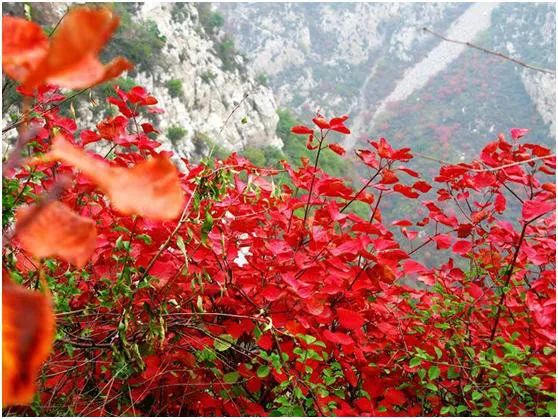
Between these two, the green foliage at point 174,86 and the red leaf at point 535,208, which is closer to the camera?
the red leaf at point 535,208

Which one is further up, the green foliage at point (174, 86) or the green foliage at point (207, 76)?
the green foliage at point (207, 76)

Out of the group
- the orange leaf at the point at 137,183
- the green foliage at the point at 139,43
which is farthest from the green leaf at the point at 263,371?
the green foliage at the point at 139,43

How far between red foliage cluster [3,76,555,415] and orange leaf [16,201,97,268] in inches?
18.3

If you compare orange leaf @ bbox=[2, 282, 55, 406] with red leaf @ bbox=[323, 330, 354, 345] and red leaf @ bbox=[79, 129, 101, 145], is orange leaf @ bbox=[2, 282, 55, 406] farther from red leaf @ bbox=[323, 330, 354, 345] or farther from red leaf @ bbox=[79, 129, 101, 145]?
red leaf @ bbox=[79, 129, 101, 145]

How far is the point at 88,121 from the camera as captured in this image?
8523 millimetres

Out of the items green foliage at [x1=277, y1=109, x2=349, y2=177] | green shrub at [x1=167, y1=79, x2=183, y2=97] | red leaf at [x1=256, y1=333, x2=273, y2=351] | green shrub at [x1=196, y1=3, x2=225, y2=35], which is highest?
green shrub at [x1=196, y1=3, x2=225, y2=35]

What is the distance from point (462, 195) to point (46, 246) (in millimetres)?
1146

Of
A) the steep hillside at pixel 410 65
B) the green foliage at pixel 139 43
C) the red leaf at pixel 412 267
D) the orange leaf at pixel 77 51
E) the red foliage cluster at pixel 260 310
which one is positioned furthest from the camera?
the steep hillside at pixel 410 65

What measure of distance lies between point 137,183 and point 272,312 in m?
0.70

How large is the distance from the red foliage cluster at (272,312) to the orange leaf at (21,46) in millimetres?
494

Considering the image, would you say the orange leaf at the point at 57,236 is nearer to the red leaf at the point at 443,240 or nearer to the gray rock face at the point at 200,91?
the red leaf at the point at 443,240

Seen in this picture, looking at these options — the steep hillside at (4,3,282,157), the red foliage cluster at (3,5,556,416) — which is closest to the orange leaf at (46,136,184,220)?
the red foliage cluster at (3,5,556,416)

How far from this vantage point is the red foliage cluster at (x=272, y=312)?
83cm

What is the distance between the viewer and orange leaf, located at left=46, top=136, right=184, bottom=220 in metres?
0.19
